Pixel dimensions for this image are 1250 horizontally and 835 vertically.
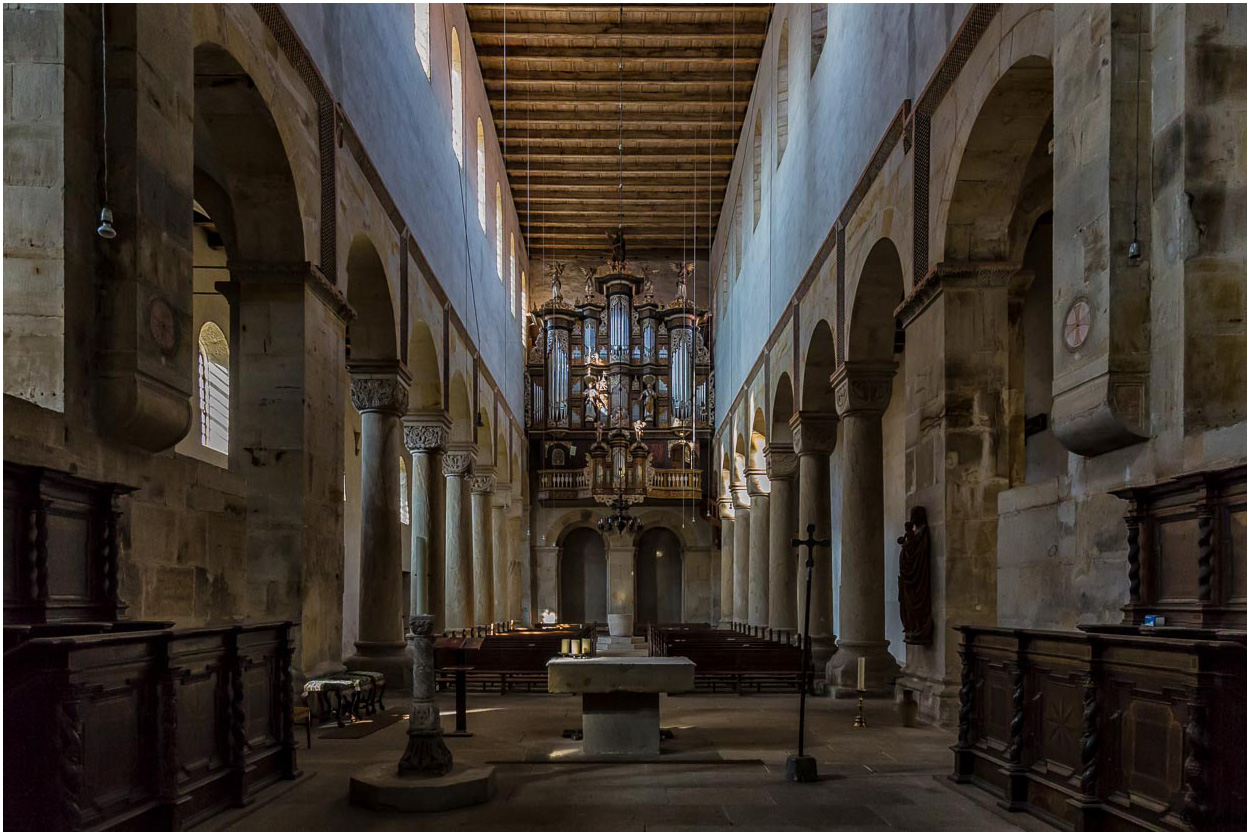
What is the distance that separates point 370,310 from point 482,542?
1162 cm

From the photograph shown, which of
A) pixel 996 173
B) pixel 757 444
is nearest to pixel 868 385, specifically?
pixel 996 173

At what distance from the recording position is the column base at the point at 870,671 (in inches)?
512

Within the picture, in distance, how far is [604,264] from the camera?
34.6m

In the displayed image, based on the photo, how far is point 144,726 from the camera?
5.21 m

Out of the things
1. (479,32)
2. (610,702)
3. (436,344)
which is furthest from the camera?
(479,32)

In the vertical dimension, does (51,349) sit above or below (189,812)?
above

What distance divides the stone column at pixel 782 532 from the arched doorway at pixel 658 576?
1424cm

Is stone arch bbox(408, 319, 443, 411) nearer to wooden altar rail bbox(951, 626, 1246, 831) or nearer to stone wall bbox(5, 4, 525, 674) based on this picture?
stone wall bbox(5, 4, 525, 674)

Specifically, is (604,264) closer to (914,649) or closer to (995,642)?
(914,649)

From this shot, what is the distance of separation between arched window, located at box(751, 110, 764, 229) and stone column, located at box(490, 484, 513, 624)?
9040 millimetres

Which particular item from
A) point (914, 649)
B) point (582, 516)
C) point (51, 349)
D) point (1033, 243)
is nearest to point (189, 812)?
point (51, 349)

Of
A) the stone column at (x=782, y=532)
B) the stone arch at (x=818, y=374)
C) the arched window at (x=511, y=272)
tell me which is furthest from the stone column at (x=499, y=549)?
the stone arch at (x=818, y=374)

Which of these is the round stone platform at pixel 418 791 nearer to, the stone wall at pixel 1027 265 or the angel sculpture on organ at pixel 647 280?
the stone wall at pixel 1027 265

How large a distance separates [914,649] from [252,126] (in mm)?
7913
